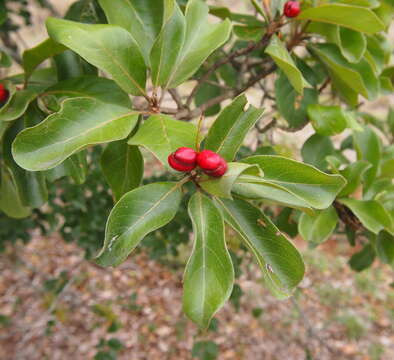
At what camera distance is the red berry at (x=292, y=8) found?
3.84 ft

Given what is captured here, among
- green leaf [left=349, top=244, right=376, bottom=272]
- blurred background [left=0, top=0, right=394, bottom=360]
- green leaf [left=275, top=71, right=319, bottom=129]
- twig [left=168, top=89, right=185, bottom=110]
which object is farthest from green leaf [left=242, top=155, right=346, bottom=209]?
blurred background [left=0, top=0, right=394, bottom=360]

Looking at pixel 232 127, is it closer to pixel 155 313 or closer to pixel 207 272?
pixel 207 272

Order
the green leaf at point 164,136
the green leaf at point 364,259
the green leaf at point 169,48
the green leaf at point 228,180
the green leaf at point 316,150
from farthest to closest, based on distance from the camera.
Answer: the green leaf at point 364,259, the green leaf at point 316,150, the green leaf at point 169,48, the green leaf at point 164,136, the green leaf at point 228,180

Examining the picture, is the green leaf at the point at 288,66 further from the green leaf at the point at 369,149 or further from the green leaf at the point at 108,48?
the green leaf at the point at 369,149

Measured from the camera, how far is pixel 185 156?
0.76 meters

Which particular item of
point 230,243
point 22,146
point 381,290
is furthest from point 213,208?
point 381,290

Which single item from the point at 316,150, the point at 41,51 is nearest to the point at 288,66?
the point at 316,150

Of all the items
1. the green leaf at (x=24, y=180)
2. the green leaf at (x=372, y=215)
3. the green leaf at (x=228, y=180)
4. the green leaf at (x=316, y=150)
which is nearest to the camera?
the green leaf at (x=228, y=180)

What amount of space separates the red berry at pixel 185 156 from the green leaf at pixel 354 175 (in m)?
0.70

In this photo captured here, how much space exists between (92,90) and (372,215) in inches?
35.5

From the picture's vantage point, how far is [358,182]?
4.17 ft

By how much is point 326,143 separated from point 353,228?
0.33 metres

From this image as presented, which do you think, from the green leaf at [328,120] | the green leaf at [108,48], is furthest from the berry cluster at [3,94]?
the green leaf at [328,120]

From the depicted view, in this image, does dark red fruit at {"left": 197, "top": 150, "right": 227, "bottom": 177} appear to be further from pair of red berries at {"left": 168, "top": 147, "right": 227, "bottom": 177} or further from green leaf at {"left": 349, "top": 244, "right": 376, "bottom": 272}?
green leaf at {"left": 349, "top": 244, "right": 376, "bottom": 272}
